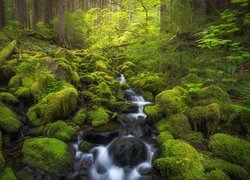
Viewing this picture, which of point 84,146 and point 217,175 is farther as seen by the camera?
point 84,146

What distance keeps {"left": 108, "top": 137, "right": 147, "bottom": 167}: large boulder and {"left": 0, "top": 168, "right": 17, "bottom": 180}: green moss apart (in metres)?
2.35

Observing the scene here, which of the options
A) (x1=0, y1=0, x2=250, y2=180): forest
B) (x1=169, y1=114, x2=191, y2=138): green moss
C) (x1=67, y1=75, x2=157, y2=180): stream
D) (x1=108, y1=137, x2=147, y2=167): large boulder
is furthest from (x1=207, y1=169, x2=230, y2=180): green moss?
(x1=108, y1=137, x2=147, y2=167): large boulder

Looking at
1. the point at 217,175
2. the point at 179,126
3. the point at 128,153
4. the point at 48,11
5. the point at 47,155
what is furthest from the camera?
the point at 48,11

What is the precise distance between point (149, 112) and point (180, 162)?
7.99ft

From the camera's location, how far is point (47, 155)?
4789 mm

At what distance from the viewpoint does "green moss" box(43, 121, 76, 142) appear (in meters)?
5.63

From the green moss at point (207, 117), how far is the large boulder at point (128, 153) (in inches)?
64.7

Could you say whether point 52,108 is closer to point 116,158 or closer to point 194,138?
point 116,158

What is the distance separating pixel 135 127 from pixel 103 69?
5.15 m

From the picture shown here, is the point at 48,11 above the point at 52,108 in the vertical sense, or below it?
above

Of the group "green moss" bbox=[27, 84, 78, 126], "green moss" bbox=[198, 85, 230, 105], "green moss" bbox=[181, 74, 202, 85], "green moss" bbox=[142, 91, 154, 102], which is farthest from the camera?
"green moss" bbox=[142, 91, 154, 102]

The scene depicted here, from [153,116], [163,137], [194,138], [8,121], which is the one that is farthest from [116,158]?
[8,121]

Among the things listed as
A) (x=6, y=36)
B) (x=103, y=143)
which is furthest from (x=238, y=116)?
(x=6, y=36)

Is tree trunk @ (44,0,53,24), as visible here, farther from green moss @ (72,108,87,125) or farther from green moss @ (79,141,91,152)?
green moss @ (79,141,91,152)
